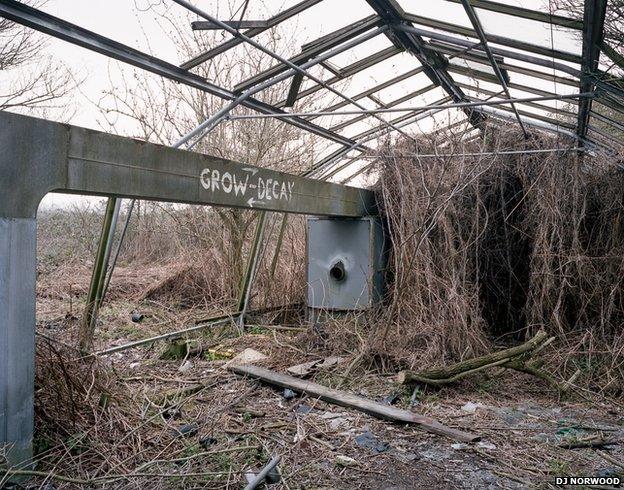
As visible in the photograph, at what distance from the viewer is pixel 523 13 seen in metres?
4.81

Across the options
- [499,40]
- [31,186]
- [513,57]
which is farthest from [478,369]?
[31,186]

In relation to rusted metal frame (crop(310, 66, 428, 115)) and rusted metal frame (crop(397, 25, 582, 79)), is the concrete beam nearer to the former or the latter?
rusted metal frame (crop(397, 25, 582, 79))

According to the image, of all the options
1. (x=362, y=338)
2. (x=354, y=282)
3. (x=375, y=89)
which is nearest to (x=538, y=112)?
(x=375, y=89)

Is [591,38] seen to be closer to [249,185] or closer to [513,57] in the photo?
[513,57]

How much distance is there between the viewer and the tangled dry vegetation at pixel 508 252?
673 cm

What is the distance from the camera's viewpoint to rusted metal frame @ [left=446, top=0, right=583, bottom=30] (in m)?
4.52

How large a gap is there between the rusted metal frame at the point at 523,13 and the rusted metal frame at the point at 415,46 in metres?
0.87

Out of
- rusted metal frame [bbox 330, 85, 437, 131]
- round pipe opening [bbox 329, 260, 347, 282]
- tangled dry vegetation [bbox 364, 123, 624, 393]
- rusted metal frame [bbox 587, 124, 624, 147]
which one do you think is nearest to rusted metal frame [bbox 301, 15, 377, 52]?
tangled dry vegetation [bbox 364, 123, 624, 393]

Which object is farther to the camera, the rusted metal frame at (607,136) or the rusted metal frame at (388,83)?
the rusted metal frame at (388,83)

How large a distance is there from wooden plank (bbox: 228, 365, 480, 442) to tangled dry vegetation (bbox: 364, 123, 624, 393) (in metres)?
1.14

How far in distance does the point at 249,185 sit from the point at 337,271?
3.58m

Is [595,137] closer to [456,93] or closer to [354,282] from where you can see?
[456,93]

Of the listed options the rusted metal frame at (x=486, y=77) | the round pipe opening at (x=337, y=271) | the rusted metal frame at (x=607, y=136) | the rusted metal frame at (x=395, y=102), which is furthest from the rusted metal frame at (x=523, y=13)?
the round pipe opening at (x=337, y=271)

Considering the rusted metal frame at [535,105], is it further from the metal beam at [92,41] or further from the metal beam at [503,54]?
the metal beam at [92,41]
